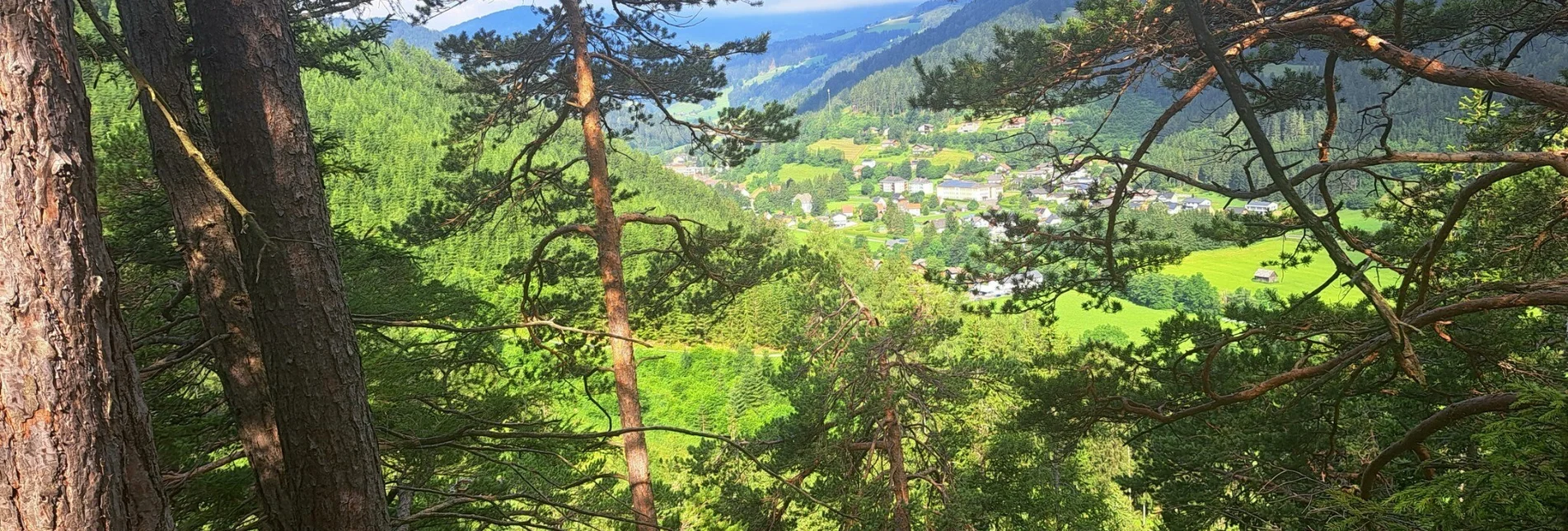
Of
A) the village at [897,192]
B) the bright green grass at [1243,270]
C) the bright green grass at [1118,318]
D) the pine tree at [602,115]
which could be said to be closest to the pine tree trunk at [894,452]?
the pine tree at [602,115]

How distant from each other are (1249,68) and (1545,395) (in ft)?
12.5

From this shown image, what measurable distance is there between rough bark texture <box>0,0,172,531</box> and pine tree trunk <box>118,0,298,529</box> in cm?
95

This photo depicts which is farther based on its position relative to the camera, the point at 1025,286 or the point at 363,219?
the point at 363,219

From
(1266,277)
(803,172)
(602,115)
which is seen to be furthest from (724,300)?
(803,172)

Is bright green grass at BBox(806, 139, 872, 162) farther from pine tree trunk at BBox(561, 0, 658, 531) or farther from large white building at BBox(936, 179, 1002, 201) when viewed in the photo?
pine tree trunk at BBox(561, 0, 658, 531)

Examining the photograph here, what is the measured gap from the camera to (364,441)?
6.30 feet

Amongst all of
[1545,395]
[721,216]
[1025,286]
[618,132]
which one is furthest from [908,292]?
[721,216]

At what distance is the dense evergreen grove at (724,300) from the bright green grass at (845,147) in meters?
97.5

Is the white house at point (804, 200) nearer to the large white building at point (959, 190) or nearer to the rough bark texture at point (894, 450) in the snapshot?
the large white building at point (959, 190)

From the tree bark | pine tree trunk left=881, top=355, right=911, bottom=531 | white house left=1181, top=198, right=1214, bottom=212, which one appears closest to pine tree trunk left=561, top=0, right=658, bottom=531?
pine tree trunk left=881, top=355, right=911, bottom=531

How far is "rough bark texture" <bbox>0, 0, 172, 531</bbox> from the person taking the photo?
42.1 inches

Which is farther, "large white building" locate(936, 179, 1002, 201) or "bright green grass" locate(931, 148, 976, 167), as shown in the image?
"bright green grass" locate(931, 148, 976, 167)

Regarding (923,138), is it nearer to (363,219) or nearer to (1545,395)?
(363,219)

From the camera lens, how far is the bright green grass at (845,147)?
10650 cm
